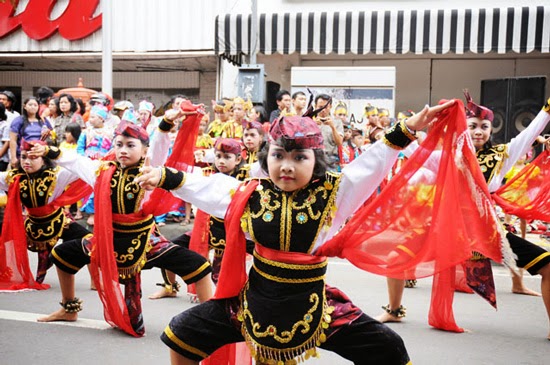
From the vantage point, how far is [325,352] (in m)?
4.53

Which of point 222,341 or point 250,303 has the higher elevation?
point 250,303

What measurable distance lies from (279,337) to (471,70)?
13420mm

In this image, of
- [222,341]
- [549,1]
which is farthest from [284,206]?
[549,1]

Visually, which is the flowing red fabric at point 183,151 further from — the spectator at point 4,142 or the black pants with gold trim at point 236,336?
the spectator at point 4,142

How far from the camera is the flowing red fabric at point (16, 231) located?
586 centimetres

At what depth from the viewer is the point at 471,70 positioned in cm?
1502

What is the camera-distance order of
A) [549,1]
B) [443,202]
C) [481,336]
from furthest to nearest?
[549,1]
[481,336]
[443,202]

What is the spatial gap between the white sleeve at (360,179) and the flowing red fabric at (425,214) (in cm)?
8

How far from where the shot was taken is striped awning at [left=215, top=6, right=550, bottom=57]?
12.2 metres

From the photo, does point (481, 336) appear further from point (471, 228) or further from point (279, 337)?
point (279, 337)

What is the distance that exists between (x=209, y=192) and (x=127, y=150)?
5.36 ft

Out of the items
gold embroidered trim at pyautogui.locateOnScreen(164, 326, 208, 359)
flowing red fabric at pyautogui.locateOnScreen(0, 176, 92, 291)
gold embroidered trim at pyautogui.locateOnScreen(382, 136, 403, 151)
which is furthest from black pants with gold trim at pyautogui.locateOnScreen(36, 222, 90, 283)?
gold embroidered trim at pyautogui.locateOnScreen(382, 136, 403, 151)

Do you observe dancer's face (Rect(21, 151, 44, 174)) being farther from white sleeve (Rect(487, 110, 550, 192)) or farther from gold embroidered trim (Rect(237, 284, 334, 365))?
white sleeve (Rect(487, 110, 550, 192))

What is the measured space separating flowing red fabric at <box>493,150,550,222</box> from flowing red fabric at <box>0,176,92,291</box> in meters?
3.80
